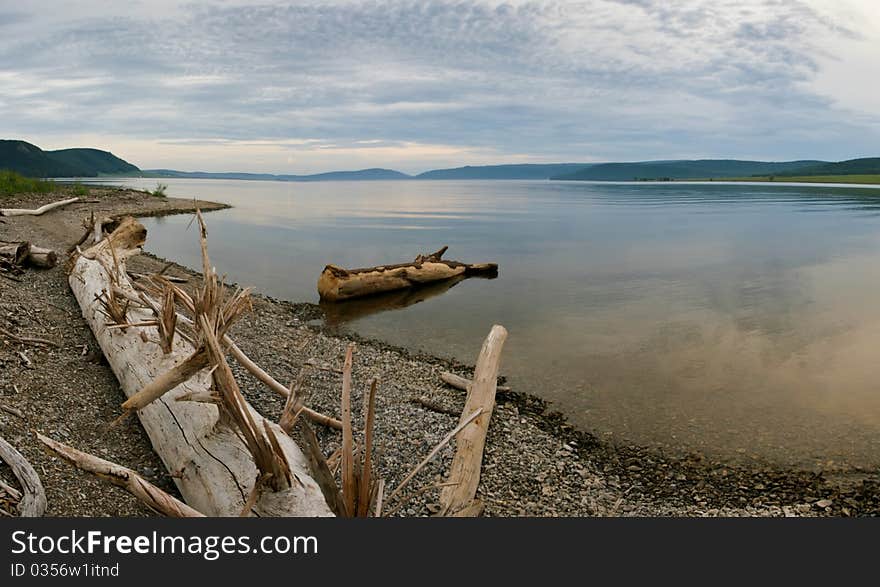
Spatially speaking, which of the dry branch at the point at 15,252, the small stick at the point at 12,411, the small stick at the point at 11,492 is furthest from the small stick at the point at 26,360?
the dry branch at the point at 15,252

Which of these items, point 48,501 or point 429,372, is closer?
point 48,501

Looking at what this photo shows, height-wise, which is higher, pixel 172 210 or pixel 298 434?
pixel 172 210

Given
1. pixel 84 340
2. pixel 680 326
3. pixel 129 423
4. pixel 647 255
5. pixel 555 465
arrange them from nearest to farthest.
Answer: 1. pixel 129 423
2. pixel 555 465
3. pixel 84 340
4. pixel 680 326
5. pixel 647 255

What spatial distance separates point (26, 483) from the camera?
4562 mm

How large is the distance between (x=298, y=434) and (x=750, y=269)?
23.0 m

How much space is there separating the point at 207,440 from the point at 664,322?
477 inches

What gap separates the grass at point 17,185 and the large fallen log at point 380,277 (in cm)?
2515

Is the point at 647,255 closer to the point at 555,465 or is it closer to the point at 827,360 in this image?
the point at 827,360

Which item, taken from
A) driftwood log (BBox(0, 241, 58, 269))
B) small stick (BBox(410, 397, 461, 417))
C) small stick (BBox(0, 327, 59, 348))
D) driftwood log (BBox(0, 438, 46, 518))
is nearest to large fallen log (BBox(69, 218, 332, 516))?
small stick (BBox(0, 327, 59, 348))

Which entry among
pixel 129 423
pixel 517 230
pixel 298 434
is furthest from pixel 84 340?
pixel 517 230

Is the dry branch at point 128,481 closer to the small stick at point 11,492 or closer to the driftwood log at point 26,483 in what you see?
the driftwood log at point 26,483

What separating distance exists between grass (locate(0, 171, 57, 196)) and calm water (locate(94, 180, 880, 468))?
615 centimetres

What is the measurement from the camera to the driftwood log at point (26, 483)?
4.35 meters

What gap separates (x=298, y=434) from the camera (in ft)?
21.7
